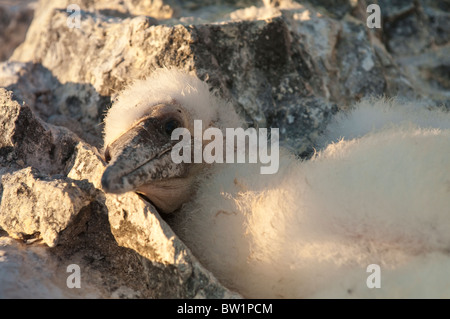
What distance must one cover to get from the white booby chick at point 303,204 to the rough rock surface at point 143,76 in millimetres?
219

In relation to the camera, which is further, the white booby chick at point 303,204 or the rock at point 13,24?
the rock at point 13,24

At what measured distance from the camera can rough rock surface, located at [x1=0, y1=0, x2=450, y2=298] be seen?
233 cm

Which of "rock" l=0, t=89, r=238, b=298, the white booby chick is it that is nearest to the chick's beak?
the white booby chick

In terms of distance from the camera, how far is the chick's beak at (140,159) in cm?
214

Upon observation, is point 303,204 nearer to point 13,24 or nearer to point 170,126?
point 170,126

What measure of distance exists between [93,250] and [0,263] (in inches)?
15.7

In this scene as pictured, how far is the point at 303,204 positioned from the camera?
2.22m

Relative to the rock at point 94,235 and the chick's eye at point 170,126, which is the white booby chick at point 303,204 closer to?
the chick's eye at point 170,126

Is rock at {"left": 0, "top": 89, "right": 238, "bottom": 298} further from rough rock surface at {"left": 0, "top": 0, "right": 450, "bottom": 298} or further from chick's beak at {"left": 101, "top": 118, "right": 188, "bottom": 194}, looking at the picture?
chick's beak at {"left": 101, "top": 118, "right": 188, "bottom": 194}

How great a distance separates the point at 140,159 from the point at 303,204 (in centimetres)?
68

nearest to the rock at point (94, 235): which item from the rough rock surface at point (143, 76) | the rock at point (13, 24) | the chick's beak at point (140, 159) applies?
the rough rock surface at point (143, 76)
